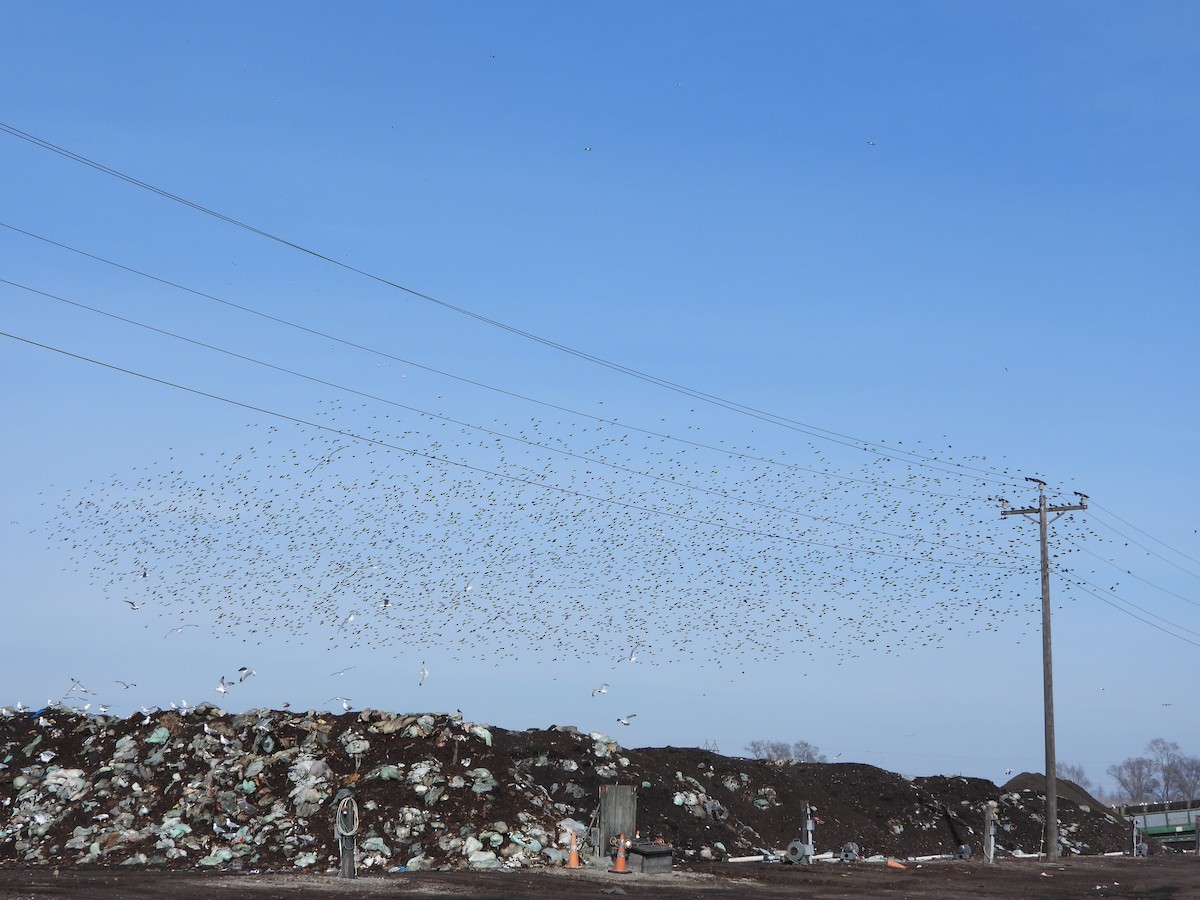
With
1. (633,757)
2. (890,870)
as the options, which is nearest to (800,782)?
(633,757)

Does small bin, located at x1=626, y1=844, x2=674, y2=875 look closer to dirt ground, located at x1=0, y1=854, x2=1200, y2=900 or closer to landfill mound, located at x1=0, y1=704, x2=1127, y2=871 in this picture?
dirt ground, located at x1=0, y1=854, x2=1200, y2=900

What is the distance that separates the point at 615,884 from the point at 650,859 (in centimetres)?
314

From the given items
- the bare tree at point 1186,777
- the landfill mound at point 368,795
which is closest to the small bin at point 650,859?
A: the landfill mound at point 368,795

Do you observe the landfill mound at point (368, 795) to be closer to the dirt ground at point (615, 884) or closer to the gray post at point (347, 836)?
the dirt ground at point (615, 884)

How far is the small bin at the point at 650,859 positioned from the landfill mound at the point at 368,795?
70.4 inches

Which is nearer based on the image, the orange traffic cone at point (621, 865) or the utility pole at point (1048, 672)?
the orange traffic cone at point (621, 865)

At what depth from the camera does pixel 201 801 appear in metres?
27.7

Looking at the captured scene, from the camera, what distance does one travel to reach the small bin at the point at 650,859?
26.0 m

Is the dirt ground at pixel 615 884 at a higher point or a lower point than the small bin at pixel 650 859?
lower

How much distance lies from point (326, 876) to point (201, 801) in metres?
5.71

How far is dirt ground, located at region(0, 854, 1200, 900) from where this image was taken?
785 inches

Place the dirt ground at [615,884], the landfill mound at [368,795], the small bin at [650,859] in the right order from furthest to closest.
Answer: the landfill mound at [368,795]
the small bin at [650,859]
the dirt ground at [615,884]

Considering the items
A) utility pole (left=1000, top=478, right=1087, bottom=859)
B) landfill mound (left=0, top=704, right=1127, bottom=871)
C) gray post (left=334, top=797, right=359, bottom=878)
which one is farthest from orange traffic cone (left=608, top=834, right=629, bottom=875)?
utility pole (left=1000, top=478, right=1087, bottom=859)

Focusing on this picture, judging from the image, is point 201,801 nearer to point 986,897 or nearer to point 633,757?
point 633,757
